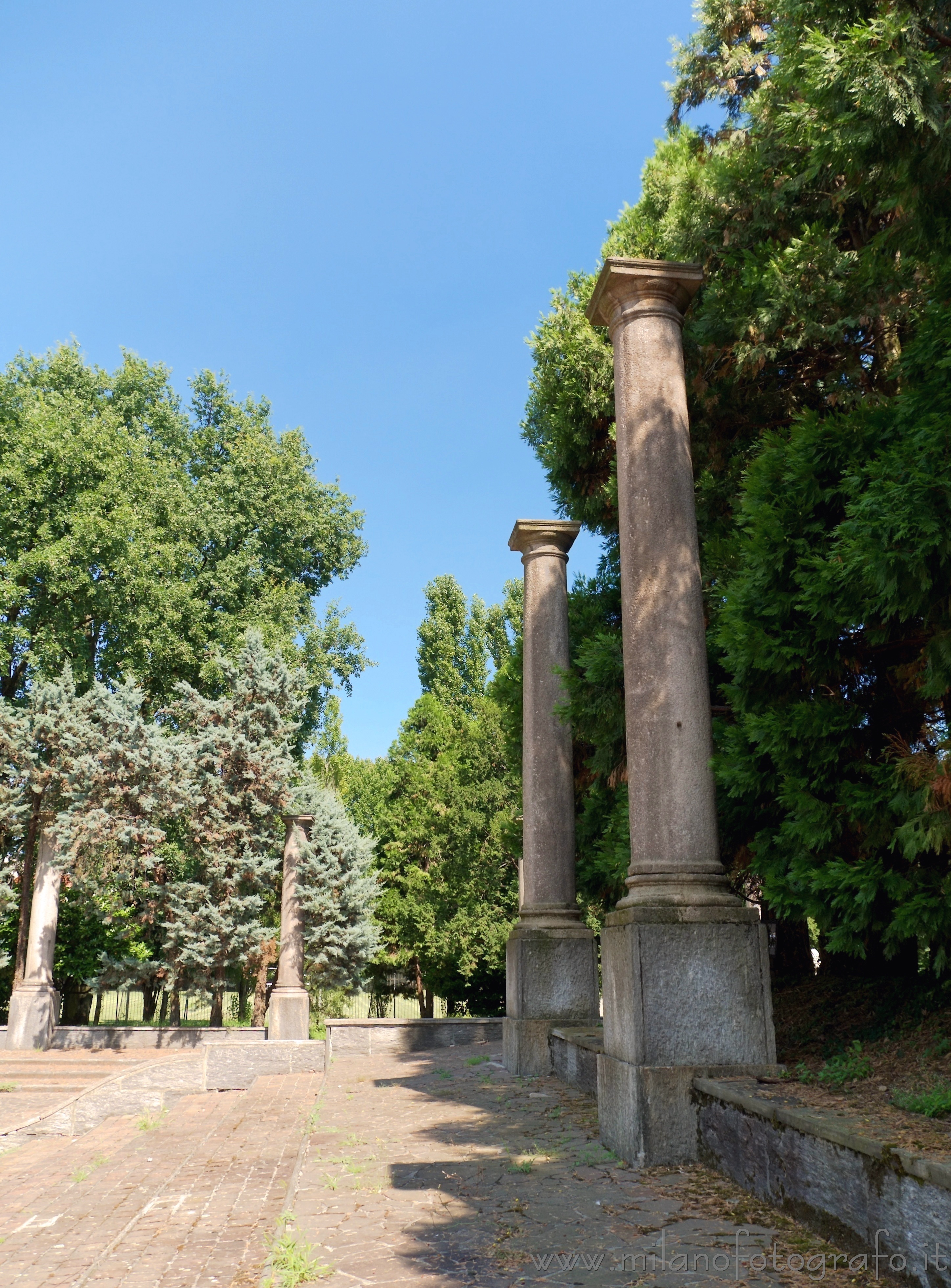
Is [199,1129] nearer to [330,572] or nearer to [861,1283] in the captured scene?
[861,1283]

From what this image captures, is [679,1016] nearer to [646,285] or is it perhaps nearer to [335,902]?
[646,285]

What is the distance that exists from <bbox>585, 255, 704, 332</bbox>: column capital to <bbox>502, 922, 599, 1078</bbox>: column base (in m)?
6.34

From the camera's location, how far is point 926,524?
462 cm

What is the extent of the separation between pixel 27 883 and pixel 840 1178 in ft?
72.3

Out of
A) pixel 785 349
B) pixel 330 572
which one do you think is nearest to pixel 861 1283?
pixel 785 349

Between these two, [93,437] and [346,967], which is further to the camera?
[93,437]

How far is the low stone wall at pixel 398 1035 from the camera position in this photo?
1473 centimetres

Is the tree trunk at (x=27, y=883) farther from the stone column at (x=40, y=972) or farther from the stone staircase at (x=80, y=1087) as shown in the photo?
the stone staircase at (x=80, y=1087)

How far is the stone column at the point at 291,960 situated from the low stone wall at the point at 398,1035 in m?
2.00

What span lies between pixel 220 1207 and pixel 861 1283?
197 inches

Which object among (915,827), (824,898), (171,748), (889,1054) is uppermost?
(171,748)

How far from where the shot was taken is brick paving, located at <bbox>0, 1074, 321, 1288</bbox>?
17.7 feet

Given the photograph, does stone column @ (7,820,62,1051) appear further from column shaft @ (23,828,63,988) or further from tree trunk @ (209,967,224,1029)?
tree trunk @ (209,967,224,1029)

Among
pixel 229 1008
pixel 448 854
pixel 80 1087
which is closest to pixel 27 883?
pixel 80 1087
